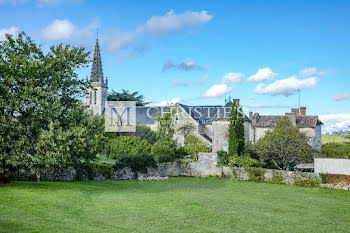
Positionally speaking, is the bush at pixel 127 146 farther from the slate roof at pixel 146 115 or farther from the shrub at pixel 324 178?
the shrub at pixel 324 178

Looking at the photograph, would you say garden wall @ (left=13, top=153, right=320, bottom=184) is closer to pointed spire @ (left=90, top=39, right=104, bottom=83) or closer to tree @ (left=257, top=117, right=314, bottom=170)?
tree @ (left=257, top=117, right=314, bottom=170)

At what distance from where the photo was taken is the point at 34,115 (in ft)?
61.1

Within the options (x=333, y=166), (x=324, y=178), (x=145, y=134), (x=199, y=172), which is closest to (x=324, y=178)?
(x=324, y=178)

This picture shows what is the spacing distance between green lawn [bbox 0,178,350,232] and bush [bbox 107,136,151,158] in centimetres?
1963

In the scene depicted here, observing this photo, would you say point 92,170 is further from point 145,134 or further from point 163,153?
point 145,134

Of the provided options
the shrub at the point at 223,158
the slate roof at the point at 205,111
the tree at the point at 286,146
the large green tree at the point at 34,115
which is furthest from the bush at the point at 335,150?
the large green tree at the point at 34,115

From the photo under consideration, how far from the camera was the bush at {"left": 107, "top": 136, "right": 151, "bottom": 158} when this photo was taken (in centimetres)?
4088

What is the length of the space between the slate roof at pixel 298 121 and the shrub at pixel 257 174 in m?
13.0

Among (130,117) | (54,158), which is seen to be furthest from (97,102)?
(54,158)

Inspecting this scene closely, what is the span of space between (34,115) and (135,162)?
43.4ft

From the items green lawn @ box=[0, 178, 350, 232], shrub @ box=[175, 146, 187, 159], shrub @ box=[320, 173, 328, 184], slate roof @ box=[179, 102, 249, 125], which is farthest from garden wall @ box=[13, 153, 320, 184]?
slate roof @ box=[179, 102, 249, 125]

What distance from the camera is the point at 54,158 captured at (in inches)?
712

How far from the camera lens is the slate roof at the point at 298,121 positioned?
43469 millimetres

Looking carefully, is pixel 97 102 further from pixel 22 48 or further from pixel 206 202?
pixel 206 202
